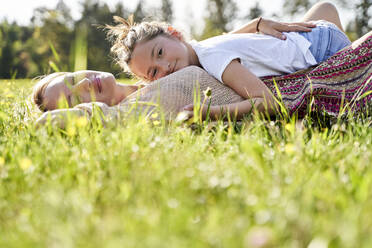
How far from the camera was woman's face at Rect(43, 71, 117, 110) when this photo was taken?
249cm

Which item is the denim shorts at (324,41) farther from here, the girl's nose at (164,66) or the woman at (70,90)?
the girl's nose at (164,66)

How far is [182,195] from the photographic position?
3.32 feet

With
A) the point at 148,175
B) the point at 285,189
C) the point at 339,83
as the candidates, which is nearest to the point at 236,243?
the point at 285,189

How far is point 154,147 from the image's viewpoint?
4.67ft

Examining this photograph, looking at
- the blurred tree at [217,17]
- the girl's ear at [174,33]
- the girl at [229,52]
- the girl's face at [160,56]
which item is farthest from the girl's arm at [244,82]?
the blurred tree at [217,17]

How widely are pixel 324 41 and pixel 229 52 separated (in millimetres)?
928

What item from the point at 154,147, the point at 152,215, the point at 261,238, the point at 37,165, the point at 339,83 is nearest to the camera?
the point at 261,238

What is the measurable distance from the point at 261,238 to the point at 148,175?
0.50 m

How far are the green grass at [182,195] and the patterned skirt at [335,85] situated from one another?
2.81 ft

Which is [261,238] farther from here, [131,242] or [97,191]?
[97,191]

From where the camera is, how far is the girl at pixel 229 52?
2477 mm

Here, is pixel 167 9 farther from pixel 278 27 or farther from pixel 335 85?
pixel 335 85

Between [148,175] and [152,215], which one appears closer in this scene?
[152,215]

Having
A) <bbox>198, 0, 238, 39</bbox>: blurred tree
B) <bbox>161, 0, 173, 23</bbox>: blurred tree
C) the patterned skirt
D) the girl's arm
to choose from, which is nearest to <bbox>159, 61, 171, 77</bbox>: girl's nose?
the girl's arm
